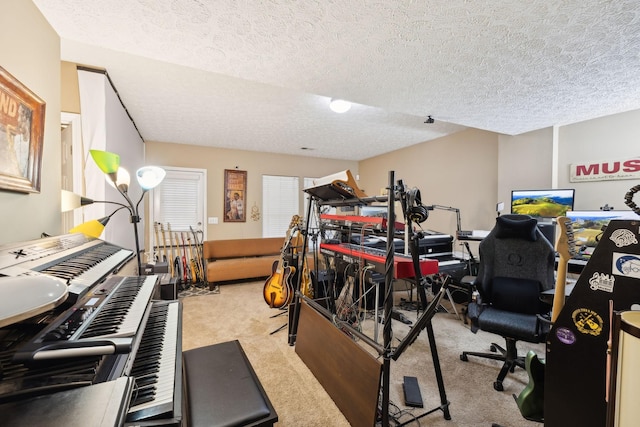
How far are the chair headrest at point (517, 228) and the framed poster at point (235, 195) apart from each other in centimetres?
444

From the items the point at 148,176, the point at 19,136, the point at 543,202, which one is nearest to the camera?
the point at 19,136

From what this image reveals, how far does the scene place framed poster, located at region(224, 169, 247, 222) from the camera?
527 centimetres

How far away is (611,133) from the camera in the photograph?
279cm

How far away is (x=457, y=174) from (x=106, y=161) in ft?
14.4

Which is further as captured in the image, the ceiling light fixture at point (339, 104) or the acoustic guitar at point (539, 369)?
the ceiling light fixture at point (339, 104)

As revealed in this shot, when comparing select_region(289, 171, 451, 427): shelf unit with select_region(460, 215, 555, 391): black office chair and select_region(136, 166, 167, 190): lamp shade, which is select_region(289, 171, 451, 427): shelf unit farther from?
select_region(136, 166, 167, 190): lamp shade

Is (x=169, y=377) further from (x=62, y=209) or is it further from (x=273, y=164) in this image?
(x=273, y=164)

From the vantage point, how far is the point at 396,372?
2160 mm

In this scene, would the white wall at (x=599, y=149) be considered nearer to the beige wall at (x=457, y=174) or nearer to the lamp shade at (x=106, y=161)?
the beige wall at (x=457, y=174)

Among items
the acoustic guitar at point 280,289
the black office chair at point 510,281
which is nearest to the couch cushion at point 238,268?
the acoustic guitar at point 280,289

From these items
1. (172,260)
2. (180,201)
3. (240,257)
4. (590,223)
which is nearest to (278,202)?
(240,257)

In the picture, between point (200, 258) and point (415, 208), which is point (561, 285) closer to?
point (415, 208)

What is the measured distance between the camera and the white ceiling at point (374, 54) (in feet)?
4.52

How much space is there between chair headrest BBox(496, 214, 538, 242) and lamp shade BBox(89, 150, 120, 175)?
3.03 meters
